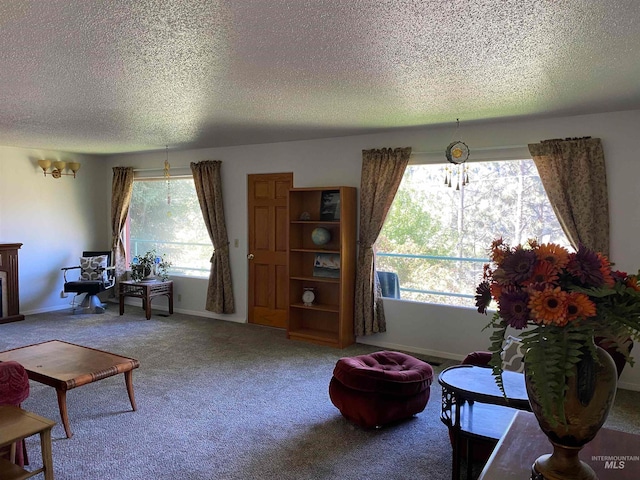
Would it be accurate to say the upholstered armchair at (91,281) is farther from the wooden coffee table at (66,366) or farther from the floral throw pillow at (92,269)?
the wooden coffee table at (66,366)

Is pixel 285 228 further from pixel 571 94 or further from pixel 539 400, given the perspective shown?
pixel 539 400

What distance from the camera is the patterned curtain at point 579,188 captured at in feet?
13.7

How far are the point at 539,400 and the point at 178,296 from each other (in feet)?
21.4

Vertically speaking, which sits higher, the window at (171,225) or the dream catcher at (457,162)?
the dream catcher at (457,162)

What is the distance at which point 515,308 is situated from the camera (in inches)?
47.8

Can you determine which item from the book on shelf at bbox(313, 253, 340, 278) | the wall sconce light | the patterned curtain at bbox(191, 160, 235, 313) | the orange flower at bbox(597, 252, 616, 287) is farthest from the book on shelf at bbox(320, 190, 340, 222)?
the orange flower at bbox(597, 252, 616, 287)

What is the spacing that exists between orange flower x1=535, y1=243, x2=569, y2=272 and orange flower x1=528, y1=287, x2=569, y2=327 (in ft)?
0.22

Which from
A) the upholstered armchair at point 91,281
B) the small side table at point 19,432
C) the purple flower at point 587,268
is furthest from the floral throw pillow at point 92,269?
the purple flower at point 587,268

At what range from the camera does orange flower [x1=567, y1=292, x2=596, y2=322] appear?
3.71 ft

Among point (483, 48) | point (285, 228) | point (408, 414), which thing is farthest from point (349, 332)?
point (483, 48)

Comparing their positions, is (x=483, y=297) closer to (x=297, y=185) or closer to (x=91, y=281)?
(x=297, y=185)

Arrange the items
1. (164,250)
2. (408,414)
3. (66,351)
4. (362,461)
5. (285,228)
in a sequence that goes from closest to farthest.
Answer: (362,461), (408,414), (66,351), (285,228), (164,250)

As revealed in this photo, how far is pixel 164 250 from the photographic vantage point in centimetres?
743

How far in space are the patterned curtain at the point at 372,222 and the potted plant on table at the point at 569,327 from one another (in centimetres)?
398
